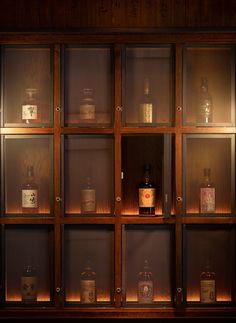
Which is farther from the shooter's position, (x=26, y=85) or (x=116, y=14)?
(x=26, y=85)

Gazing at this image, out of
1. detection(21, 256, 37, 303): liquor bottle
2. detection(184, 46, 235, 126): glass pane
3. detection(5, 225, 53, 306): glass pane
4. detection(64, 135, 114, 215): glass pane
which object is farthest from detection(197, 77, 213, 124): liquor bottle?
detection(21, 256, 37, 303): liquor bottle

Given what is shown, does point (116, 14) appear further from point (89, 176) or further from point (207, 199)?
point (207, 199)

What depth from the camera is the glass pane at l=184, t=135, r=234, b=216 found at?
10.1 feet

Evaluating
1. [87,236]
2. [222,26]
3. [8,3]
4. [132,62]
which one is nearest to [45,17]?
[8,3]

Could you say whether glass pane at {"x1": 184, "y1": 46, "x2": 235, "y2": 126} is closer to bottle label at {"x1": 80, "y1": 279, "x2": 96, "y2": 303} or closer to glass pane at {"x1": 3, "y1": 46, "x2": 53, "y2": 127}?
glass pane at {"x1": 3, "y1": 46, "x2": 53, "y2": 127}

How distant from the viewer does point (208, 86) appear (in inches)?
122

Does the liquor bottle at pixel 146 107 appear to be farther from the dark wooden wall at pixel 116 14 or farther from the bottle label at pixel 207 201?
the bottle label at pixel 207 201

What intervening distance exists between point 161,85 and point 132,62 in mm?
196

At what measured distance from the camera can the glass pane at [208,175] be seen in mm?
3066

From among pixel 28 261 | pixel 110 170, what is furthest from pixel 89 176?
pixel 28 261

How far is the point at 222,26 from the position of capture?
9.81 ft

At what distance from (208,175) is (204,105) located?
1.22ft

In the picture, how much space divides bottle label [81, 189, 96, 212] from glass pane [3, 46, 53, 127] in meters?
0.43

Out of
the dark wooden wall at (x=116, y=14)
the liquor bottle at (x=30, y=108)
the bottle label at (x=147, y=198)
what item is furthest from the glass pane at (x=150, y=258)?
the dark wooden wall at (x=116, y=14)
